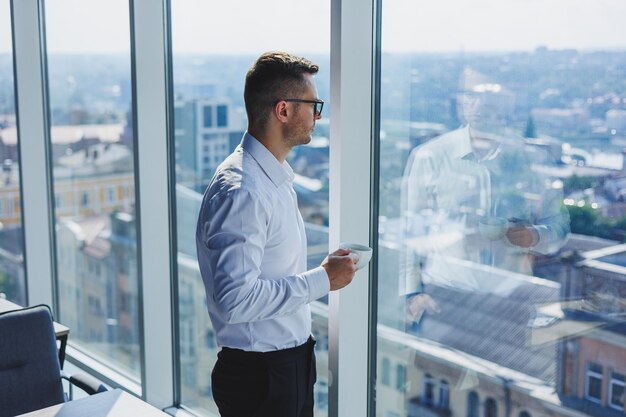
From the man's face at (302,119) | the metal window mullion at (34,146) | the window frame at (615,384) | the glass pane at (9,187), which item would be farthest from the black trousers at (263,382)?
the glass pane at (9,187)

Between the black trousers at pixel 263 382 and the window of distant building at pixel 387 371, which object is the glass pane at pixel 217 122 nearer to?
the window of distant building at pixel 387 371

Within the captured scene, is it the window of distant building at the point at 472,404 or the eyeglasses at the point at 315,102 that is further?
the window of distant building at the point at 472,404

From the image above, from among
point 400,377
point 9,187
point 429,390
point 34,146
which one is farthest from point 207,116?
point 9,187

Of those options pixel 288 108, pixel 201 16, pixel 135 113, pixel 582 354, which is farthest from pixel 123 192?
pixel 582 354

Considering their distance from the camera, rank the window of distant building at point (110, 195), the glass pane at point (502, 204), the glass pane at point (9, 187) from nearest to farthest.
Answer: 1. the glass pane at point (502, 204)
2. the window of distant building at point (110, 195)
3. the glass pane at point (9, 187)

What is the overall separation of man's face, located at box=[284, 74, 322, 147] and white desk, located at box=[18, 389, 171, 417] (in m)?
0.74

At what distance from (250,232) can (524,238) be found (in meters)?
0.78

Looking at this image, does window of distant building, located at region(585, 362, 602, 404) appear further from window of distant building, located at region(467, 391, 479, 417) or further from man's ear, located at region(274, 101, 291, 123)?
man's ear, located at region(274, 101, 291, 123)

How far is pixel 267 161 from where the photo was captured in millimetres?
1781

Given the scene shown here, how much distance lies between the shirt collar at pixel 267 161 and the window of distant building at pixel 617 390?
3.02 feet

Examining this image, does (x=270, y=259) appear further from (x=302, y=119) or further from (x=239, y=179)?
(x=302, y=119)

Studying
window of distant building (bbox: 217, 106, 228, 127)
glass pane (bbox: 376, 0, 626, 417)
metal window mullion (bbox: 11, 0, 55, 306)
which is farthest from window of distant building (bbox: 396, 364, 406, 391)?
metal window mullion (bbox: 11, 0, 55, 306)

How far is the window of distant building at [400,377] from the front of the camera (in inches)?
94.7

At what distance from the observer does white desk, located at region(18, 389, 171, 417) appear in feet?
6.14
